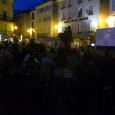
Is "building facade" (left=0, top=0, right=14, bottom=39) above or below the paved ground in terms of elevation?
above

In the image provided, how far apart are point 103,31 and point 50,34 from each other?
34.0m

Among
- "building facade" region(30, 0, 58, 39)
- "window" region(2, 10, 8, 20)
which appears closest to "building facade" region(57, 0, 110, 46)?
"building facade" region(30, 0, 58, 39)

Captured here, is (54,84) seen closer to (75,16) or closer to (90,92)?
(90,92)

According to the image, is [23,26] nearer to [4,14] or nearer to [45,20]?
[4,14]

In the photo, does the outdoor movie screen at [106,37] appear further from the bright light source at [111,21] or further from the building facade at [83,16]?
the building facade at [83,16]

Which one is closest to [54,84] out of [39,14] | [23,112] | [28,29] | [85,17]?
[23,112]

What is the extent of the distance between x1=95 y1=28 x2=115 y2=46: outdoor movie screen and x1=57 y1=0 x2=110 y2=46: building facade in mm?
19932

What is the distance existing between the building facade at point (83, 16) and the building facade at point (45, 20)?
6.67 ft

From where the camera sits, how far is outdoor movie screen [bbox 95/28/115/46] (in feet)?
60.8

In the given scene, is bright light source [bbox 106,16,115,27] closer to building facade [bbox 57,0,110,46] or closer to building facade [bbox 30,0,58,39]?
building facade [bbox 57,0,110,46]

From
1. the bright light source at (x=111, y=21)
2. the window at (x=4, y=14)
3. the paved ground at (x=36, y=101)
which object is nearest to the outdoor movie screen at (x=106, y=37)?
the paved ground at (x=36, y=101)

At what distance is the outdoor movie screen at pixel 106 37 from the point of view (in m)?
18.5

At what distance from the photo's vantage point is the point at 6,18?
58.5 meters

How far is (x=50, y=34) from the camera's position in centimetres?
5303
